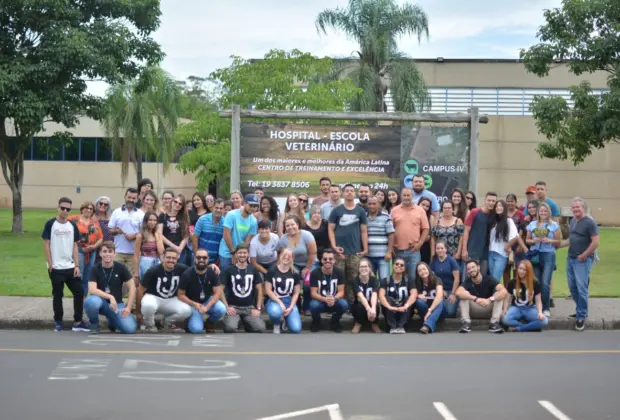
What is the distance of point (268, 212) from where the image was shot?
14.5 metres

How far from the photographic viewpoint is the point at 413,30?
149 feet

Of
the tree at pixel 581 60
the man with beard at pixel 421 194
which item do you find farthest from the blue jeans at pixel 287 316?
the tree at pixel 581 60

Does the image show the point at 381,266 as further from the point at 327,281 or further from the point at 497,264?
the point at 497,264

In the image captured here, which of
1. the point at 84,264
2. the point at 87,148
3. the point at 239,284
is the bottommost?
the point at 239,284

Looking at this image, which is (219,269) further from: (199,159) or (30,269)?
(199,159)

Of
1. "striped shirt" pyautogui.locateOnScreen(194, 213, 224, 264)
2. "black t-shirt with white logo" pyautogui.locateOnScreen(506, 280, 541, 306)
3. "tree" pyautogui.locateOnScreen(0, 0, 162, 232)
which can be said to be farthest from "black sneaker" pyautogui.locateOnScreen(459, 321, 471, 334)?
"tree" pyautogui.locateOnScreen(0, 0, 162, 232)

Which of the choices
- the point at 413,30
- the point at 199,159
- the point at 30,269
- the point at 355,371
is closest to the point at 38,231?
the point at 199,159

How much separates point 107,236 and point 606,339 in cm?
735

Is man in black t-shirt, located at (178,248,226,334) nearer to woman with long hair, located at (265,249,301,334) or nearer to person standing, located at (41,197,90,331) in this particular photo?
woman with long hair, located at (265,249,301,334)

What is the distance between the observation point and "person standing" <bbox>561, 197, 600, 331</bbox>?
13.7 m

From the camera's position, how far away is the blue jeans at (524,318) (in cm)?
1342

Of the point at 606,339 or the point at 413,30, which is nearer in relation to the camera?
the point at 606,339

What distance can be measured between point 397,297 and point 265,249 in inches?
82.9

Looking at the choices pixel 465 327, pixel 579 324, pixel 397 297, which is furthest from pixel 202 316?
pixel 579 324
